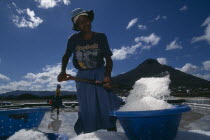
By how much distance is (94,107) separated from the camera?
10.2 feet

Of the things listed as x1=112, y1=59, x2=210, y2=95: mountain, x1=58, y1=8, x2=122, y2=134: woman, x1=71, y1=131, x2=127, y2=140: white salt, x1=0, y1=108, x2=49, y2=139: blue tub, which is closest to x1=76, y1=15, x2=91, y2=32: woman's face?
x1=58, y1=8, x2=122, y2=134: woman

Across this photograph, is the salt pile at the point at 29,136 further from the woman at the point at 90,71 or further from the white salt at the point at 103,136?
the woman at the point at 90,71

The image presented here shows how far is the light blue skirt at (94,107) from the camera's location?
10.2ft

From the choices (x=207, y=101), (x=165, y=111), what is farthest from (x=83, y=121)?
(x=207, y=101)

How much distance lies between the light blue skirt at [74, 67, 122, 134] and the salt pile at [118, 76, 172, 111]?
73cm

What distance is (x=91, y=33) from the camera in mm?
3396

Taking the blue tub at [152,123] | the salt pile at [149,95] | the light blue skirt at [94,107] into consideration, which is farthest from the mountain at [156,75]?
the blue tub at [152,123]

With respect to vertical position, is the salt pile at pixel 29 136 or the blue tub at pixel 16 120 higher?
the blue tub at pixel 16 120

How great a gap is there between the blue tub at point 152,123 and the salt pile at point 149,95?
0.16 metres

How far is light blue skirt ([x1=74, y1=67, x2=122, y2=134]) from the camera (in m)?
3.11

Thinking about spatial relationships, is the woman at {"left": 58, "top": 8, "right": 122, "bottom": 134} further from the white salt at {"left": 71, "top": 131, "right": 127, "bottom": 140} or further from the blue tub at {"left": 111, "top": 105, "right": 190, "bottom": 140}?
the blue tub at {"left": 111, "top": 105, "right": 190, "bottom": 140}

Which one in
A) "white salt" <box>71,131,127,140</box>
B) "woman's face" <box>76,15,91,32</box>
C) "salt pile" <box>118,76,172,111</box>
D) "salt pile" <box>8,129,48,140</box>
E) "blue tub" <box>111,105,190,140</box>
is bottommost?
"white salt" <box>71,131,127,140</box>

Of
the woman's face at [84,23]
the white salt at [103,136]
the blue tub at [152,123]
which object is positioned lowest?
the white salt at [103,136]

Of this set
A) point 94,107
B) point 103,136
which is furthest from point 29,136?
point 94,107
